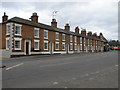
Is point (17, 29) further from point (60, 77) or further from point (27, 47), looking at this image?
point (60, 77)

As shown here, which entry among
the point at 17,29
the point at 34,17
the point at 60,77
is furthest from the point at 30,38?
the point at 60,77

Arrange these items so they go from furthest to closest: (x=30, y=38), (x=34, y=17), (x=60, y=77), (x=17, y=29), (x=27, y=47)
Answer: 1. (x=34, y=17)
2. (x=30, y=38)
3. (x=27, y=47)
4. (x=17, y=29)
5. (x=60, y=77)

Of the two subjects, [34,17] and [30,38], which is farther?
[34,17]

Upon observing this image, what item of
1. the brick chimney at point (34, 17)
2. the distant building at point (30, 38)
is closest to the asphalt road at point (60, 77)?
the distant building at point (30, 38)

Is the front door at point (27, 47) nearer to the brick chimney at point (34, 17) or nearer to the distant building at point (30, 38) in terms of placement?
the distant building at point (30, 38)

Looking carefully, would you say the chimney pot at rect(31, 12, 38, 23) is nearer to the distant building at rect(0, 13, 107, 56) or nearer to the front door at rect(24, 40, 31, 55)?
the distant building at rect(0, 13, 107, 56)

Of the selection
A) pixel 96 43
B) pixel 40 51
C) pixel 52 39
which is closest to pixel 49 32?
pixel 52 39

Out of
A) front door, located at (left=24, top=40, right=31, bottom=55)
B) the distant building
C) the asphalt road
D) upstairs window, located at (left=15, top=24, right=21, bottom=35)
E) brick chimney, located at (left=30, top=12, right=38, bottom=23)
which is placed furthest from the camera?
brick chimney, located at (left=30, top=12, right=38, bottom=23)

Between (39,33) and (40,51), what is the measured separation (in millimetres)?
4020

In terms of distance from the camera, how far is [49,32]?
33375 mm

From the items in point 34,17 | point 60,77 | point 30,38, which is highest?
point 34,17

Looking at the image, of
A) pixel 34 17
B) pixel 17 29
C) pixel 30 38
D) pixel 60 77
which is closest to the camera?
pixel 60 77

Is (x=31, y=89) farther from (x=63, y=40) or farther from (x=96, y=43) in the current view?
(x=96, y=43)

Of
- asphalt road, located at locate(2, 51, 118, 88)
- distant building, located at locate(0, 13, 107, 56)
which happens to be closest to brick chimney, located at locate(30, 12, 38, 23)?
distant building, located at locate(0, 13, 107, 56)
